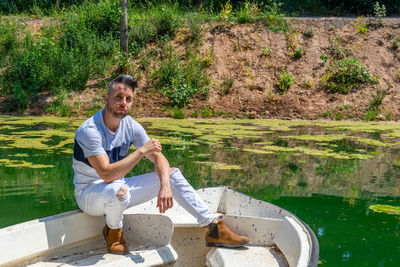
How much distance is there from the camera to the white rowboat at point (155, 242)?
2463 millimetres

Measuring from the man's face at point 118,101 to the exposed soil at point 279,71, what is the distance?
7565 millimetres

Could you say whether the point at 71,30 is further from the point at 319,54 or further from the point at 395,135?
the point at 395,135

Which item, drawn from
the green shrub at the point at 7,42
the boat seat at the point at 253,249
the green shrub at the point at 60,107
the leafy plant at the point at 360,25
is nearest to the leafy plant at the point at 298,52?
the leafy plant at the point at 360,25

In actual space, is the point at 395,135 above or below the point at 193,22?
below

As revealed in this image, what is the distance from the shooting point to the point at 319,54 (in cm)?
1201

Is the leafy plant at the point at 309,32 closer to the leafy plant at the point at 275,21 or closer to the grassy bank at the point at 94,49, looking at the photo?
the leafy plant at the point at 275,21

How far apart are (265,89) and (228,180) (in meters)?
6.58

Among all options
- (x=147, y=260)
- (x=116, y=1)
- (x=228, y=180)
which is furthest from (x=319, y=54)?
(x=147, y=260)

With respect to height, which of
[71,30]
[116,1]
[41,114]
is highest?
[116,1]

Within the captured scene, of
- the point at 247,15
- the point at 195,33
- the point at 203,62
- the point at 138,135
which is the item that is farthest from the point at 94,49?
the point at 138,135

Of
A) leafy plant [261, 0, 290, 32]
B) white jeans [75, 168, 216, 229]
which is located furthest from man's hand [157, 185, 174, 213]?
leafy plant [261, 0, 290, 32]

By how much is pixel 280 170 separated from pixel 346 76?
6799 millimetres

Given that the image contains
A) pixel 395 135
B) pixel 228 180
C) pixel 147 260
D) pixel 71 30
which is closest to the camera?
pixel 147 260

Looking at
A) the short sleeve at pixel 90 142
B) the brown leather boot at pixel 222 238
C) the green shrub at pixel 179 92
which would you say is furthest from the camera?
the green shrub at pixel 179 92
